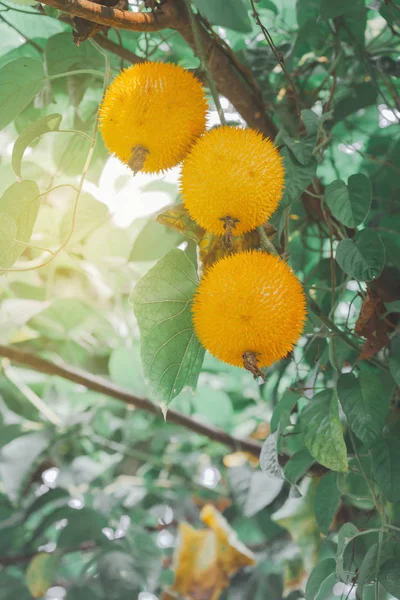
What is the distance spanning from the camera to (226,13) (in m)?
0.57

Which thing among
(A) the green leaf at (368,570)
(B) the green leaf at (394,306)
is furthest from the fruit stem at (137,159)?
(A) the green leaf at (368,570)

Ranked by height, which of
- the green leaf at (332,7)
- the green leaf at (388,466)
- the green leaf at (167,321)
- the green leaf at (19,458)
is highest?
the green leaf at (332,7)

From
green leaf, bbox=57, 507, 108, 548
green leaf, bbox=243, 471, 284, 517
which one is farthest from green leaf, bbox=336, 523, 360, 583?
green leaf, bbox=57, 507, 108, 548

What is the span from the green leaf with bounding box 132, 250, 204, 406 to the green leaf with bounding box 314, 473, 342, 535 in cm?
27

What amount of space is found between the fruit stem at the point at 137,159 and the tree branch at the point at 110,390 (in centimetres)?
61

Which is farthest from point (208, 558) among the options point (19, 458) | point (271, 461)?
point (271, 461)

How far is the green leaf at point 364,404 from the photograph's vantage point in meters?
0.56

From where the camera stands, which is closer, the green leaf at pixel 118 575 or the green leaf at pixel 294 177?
the green leaf at pixel 294 177

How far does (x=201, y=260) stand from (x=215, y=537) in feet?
3.03

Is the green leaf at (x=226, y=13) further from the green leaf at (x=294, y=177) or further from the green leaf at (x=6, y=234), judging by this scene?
the green leaf at (x=6, y=234)

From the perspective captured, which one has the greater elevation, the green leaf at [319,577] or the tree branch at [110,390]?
the green leaf at [319,577]

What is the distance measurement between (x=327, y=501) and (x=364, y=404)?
170 millimetres

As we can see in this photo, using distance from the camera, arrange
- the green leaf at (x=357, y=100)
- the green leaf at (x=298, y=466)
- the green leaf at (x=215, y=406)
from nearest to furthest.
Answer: the green leaf at (x=298, y=466) < the green leaf at (x=357, y=100) < the green leaf at (x=215, y=406)

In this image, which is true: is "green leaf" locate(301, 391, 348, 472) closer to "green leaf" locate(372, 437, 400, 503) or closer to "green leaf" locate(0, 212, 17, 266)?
"green leaf" locate(372, 437, 400, 503)
